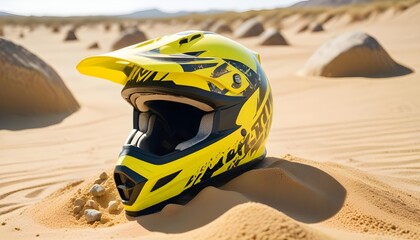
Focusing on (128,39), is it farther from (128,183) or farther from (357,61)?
(128,183)

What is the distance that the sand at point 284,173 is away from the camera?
2979 millimetres

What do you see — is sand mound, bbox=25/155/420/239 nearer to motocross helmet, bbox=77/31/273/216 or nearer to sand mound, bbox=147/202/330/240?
sand mound, bbox=147/202/330/240

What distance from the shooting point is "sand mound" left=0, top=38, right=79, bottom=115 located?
8.17m

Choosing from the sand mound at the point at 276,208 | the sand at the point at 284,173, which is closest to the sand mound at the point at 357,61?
the sand at the point at 284,173

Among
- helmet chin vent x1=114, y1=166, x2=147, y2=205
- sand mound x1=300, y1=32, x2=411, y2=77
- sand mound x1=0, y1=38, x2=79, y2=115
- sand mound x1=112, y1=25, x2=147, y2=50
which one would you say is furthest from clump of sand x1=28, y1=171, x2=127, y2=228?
sand mound x1=112, y1=25, x2=147, y2=50

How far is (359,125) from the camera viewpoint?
6.95 metres

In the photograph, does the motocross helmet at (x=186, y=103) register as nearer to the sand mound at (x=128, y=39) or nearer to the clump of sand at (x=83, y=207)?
the clump of sand at (x=83, y=207)

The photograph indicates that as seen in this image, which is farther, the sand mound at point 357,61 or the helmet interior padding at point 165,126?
the sand mound at point 357,61

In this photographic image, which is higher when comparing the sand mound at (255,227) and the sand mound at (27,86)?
the sand mound at (255,227)

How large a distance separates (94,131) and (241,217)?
5346mm

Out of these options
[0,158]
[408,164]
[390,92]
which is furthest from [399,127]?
[0,158]

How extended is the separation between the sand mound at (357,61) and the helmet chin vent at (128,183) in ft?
28.0

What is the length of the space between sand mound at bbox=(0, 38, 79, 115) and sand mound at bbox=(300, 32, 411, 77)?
5.65 metres

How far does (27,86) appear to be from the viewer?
8359mm
